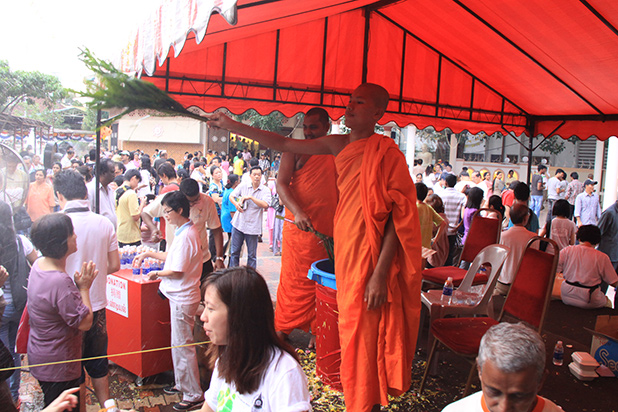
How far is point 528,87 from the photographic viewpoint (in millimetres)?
6516

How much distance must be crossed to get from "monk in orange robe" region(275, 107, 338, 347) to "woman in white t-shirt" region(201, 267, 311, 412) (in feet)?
7.19

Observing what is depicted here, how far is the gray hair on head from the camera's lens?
4.86 feet

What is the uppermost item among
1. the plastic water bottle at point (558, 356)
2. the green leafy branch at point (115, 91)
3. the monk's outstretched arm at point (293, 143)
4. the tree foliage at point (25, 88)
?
the tree foliage at point (25, 88)

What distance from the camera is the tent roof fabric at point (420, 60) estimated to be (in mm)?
4648

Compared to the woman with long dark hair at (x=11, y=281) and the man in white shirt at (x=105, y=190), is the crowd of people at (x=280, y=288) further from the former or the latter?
the man in white shirt at (x=105, y=190)

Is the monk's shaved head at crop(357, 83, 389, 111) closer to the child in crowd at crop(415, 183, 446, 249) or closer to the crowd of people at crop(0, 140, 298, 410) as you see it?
the crowd of people at crop(0, 140, 298, 410)

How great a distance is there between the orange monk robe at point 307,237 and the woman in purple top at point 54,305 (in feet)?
5.43

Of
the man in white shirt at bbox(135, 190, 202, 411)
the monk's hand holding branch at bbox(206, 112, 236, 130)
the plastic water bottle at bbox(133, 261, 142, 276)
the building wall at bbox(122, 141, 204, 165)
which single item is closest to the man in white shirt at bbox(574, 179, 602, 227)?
the man in white shirt at bbox(135, 190, 202, 411)

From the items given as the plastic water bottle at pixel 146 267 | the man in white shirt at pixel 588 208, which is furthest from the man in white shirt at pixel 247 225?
the man in white shirt at pixel 588 208

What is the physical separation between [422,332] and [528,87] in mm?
3883

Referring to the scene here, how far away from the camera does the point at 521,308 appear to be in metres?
Result: 3.45

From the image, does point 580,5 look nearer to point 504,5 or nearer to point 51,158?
point 504,5

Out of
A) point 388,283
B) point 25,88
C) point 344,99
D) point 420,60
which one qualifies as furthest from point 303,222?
point 25,88

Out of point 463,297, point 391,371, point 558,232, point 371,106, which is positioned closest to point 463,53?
point 558,232
